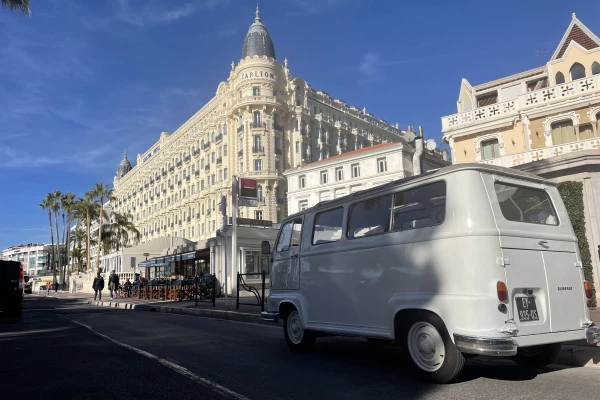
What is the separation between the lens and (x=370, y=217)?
6082mm

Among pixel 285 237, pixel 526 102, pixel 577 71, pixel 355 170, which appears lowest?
pixel 285 237

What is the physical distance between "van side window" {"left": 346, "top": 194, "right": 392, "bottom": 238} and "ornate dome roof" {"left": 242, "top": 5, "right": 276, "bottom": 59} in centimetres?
5313

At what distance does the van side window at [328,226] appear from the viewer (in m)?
6.61

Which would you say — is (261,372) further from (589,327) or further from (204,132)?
(204,132)

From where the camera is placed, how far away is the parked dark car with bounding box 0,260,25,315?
51.8ft

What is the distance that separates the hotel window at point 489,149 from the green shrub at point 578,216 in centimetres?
966

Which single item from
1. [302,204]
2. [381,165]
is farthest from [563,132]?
[302,204]

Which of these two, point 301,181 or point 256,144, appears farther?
point 256,144

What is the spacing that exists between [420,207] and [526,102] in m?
19.1

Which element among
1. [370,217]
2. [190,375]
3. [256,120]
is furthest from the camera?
[256,120]

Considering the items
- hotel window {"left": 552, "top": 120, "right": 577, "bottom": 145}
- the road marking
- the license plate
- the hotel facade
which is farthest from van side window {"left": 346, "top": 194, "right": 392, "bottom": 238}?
the hotel facade

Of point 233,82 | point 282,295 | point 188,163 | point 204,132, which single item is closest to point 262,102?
point 233,82

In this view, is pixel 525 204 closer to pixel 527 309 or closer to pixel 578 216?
pixel 527 309

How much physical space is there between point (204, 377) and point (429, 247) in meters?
3.10
